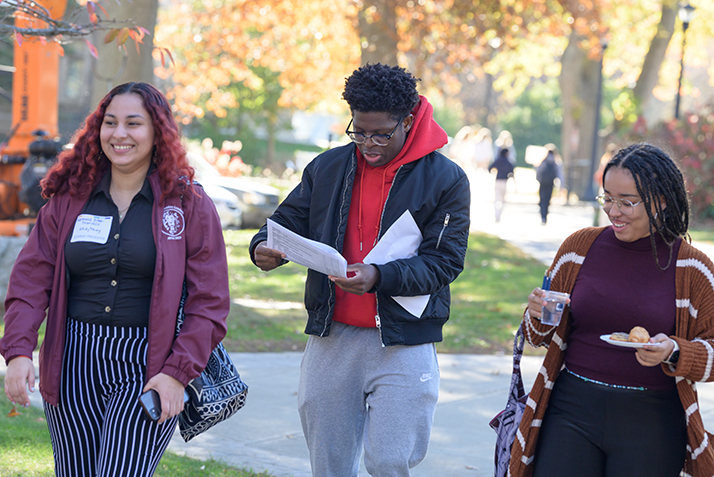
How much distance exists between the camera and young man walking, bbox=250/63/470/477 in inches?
127

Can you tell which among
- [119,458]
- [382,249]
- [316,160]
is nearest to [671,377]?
[382,249]

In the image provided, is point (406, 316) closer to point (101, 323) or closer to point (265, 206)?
point (101, 323)

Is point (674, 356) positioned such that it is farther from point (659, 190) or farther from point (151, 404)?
point (151, 404)

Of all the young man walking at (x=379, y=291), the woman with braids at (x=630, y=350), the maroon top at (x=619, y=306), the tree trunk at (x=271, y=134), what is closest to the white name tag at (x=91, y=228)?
the young man walking at (x=379, y=291)

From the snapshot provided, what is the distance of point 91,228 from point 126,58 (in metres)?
5.74

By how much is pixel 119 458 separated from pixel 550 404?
5.27ft

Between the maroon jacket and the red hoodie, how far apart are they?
19.3 inches

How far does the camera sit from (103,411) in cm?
308

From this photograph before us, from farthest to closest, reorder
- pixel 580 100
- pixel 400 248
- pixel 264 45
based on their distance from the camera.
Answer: pixel 580 100, pixel 264 45, pixel 400 248

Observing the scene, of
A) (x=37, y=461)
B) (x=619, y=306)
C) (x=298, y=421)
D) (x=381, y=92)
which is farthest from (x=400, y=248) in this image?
(x=298, y=421)

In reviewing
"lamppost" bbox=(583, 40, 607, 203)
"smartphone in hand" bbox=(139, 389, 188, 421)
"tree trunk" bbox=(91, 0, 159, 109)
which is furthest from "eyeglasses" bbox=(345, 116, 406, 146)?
"lamppost" bbox=(583, 40, 607, 203)

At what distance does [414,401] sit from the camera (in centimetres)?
325

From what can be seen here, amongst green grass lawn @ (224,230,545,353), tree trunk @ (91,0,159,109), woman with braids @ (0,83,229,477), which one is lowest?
green grass lawn @ (224,230,545,353)

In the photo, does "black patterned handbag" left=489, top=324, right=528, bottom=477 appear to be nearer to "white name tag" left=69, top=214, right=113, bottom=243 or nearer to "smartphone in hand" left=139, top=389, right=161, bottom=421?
"smartphone in hand" left=139, top=389, right=161, bottom=421
